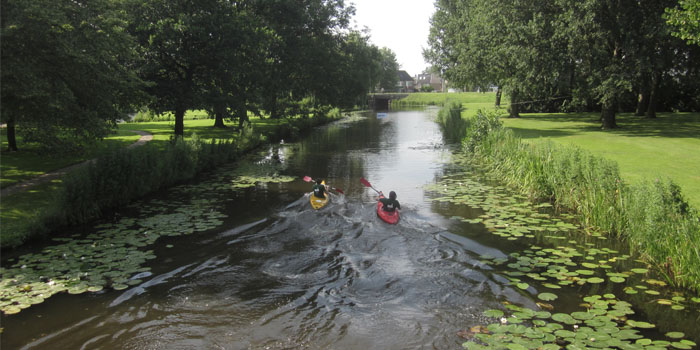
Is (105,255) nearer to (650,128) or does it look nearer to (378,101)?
(650,128)

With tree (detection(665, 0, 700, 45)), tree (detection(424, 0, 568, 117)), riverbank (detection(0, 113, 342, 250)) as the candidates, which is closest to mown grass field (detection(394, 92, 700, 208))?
tree (detection(424, 0, 568, 117))

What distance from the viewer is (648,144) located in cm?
2131

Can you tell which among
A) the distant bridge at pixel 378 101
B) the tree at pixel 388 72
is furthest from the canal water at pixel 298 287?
the tree at pixel 388 72

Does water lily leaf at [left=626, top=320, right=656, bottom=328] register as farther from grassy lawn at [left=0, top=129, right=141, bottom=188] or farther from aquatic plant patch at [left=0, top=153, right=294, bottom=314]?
grassy lawn at [left=0, top=129, right=141, bottom=188]

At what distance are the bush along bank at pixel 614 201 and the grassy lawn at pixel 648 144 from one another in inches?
36.1

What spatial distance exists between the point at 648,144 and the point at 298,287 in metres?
20.3

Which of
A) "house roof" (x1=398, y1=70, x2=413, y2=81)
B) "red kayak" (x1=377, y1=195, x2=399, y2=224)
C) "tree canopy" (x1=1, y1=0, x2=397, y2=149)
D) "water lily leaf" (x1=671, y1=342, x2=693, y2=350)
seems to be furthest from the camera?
"house roof" (x1=398, y1=70, x2=413, y2=81)

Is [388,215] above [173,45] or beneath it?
beneath

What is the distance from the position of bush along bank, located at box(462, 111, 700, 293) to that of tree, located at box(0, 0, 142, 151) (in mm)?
13959

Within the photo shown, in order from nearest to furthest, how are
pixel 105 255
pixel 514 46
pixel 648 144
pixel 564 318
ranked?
1. pixel 564 318
2. pixel 105 255
3. pixel 648 144
4. pixel 514 46

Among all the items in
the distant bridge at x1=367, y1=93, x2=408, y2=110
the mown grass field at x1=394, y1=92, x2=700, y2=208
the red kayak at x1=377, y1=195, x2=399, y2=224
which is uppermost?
the distant bridge at x1=367, y1=93, x2=408, y2=110

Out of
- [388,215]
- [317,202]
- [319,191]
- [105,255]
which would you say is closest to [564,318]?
[388,215]

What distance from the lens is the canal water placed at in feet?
22.2

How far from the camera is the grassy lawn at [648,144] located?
573 inches
